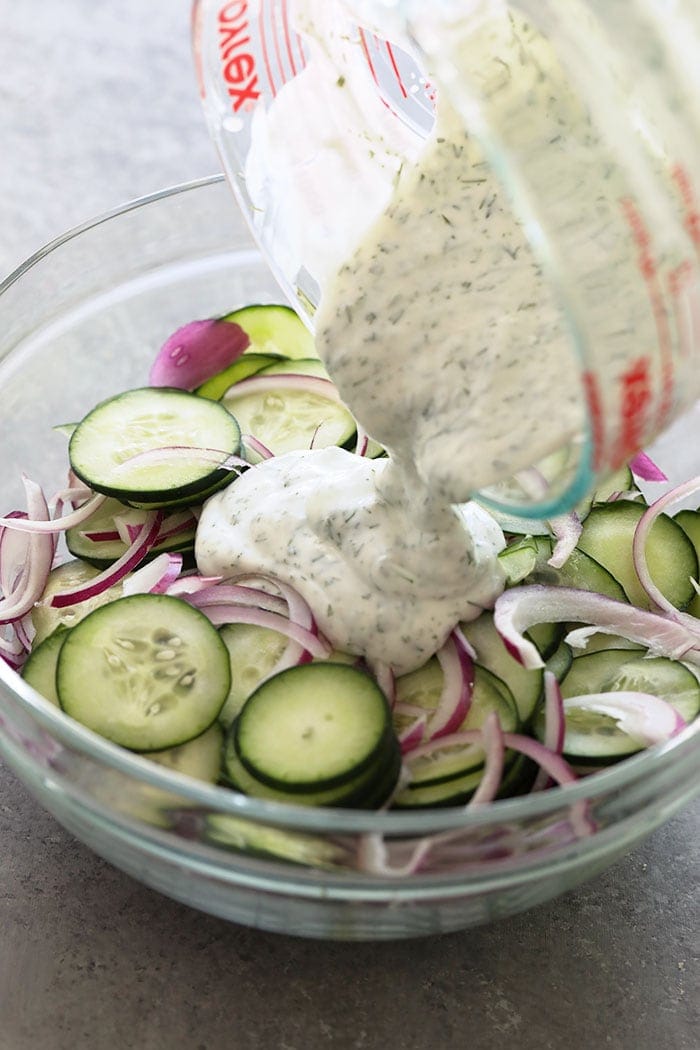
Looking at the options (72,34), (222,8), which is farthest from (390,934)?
(72,34)

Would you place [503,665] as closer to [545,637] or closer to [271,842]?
[545,637]

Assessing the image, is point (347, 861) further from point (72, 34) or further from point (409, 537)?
point (72, 34)

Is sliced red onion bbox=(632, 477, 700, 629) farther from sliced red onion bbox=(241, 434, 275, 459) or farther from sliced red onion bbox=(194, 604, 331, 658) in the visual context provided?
sliced red onion bbox=(241, 434, 275, 459)

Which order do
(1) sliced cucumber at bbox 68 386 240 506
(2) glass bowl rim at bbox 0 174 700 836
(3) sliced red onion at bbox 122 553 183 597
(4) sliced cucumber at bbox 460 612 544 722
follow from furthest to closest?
(1) sliced cucumber at bbox 68 386 240 506
(3) sliced red onion at bbox 122 553 183 597
(4) sliced cucumber at bbox 460 612 544 722
(2) glass bowl rim at bbox 0 174 700 836

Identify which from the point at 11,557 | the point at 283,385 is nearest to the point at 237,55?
the point at 283,385

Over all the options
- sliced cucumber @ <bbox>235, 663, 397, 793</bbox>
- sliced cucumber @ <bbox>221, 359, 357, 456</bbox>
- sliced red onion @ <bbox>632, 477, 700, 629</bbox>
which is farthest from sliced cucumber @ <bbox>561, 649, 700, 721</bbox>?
sliced cucumber @ <bbox>221, 359, 357, 456</bbox>

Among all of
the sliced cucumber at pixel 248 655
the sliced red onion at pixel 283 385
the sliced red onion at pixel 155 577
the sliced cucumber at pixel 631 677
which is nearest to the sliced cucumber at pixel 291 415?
the sliced red onion at pixel 283 385
